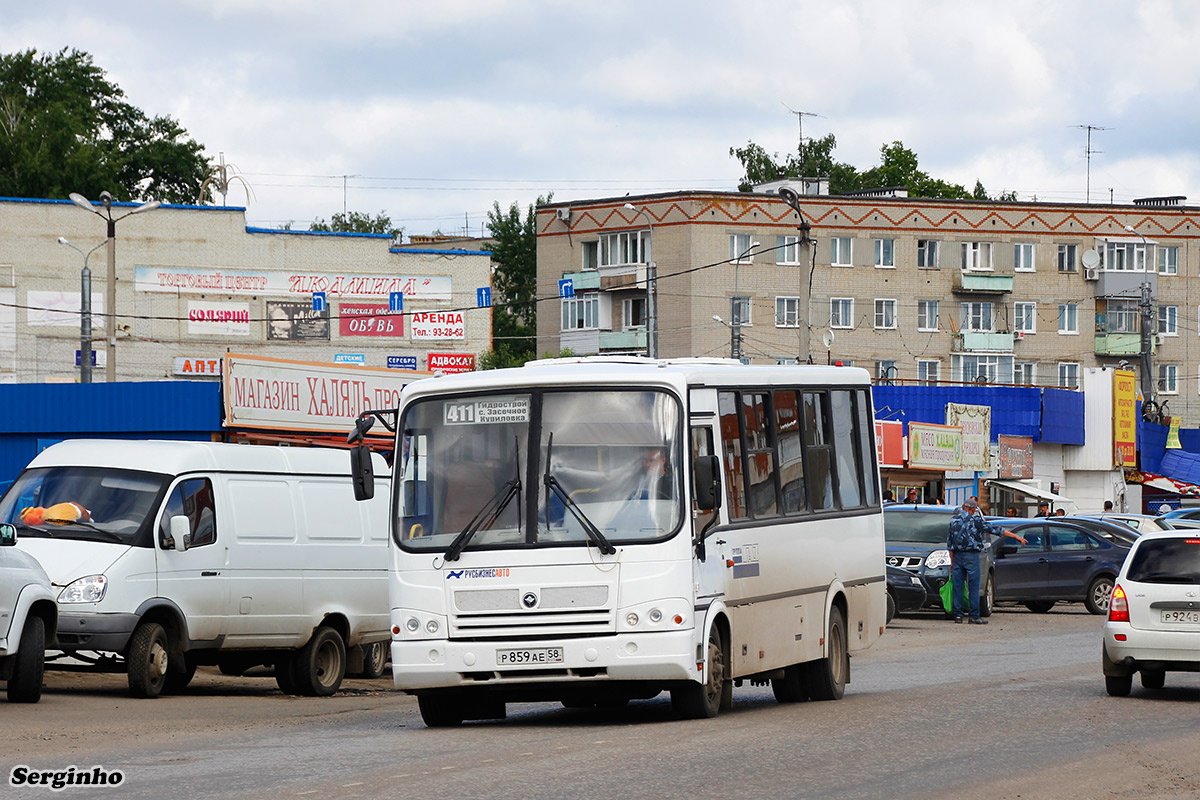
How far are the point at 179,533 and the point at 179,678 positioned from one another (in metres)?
2.08

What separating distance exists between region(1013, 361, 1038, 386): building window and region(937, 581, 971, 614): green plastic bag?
62770 millimetres

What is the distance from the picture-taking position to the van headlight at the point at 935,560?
30844 millimetres

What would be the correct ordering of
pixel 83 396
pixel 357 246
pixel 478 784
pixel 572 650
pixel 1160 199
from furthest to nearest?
1. pixel 1160 199
2. pixel 357 246
3. pixel 83 396
4. pixel 572 650
5. pixel 478 784

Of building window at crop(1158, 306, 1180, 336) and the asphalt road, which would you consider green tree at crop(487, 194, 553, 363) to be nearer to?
building window at crop(1158, 306, 1180, 336)

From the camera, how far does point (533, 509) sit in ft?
44.5

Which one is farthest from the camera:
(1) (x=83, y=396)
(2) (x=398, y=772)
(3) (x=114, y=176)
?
(3) (x=114, y=176)

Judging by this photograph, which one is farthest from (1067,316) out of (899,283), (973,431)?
(973,431)

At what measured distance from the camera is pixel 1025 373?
92375mm

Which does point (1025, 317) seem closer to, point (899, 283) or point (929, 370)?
point (929, 370)

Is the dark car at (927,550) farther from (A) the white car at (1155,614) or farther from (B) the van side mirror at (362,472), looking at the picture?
(B) the van side mirror at (362,472)

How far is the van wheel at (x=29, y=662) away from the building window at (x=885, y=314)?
250 feet

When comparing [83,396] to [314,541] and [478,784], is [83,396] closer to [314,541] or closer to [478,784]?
[314,541]

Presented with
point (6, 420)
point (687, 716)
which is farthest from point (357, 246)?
point (687, 716)

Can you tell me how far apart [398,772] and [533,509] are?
3.20 m
